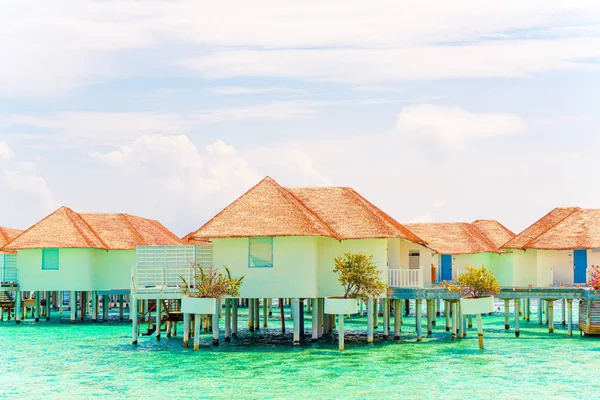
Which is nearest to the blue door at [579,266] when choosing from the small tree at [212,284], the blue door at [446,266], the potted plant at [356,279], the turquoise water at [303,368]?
the turquoise water at [303,368]

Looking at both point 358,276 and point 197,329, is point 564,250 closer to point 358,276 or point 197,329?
point 358,276

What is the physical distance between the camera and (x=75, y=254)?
1935 inches

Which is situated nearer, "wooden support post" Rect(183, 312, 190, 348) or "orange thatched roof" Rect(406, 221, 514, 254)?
"wooden support post" Rect(183, 312, 190, 348)

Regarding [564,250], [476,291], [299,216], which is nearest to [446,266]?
[564,250]

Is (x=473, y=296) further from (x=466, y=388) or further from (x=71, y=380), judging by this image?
(x=71, y=380)

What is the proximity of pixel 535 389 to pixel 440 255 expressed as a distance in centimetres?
2429

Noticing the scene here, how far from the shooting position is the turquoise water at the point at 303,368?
27.3 m

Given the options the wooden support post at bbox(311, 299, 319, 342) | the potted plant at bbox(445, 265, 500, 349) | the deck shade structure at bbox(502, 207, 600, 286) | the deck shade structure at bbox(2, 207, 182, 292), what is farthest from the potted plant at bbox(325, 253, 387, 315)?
the deck shade structure at bbox(2, 207, 182, 292)

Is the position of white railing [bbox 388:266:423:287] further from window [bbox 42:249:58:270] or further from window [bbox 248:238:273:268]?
window [bbox 42:249:58:270]

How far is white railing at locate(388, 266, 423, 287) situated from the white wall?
10.9ft

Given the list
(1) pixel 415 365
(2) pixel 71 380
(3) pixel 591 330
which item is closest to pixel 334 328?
(3) pixel 591 330

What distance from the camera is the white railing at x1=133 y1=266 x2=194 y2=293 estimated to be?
3584 cm

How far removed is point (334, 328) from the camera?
151ft

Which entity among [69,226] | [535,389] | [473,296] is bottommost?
[535,389]
